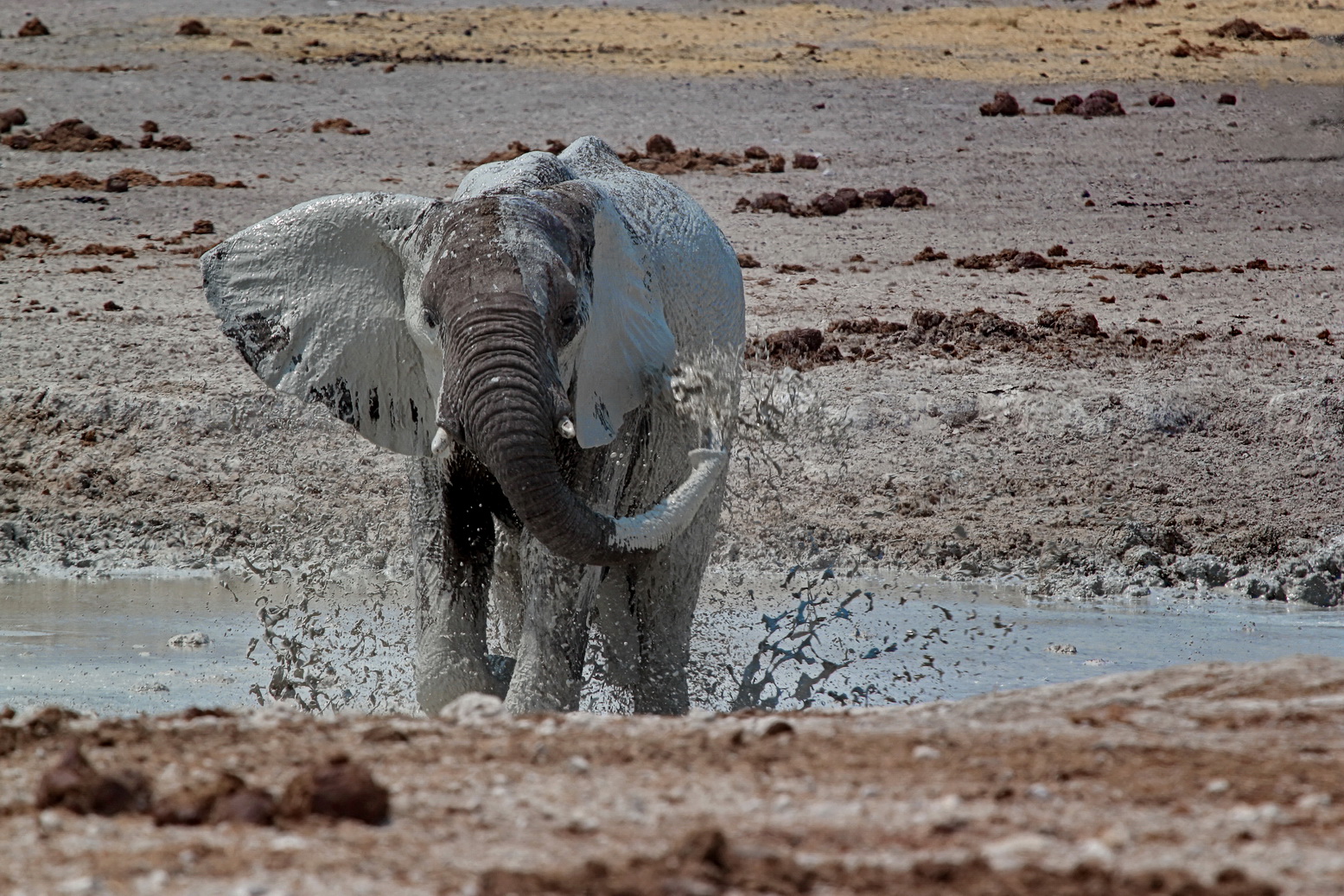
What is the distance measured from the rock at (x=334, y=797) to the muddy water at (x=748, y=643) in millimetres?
3404

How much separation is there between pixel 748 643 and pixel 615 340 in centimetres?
270

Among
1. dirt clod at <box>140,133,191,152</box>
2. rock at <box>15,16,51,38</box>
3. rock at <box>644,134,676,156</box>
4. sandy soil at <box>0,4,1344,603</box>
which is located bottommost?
sandy soil at <box>0,4,1344,603</box>

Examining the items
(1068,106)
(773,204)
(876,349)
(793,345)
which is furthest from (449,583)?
(1068,106)

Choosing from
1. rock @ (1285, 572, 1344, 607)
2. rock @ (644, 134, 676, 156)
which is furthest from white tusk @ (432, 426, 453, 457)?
rock @ (644, 134, 676, 156)

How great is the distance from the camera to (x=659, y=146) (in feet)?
52.9

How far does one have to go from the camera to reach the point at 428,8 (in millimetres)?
27141

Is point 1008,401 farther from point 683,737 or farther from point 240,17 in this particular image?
point 240,17

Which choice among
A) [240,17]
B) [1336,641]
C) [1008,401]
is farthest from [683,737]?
[240,17]

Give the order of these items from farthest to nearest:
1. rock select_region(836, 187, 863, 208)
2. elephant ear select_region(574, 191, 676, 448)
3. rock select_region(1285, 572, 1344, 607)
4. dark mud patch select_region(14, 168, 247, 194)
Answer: rock select_region(836, 187, 863, 208), dark mud patch select_region(14, 168, 247, 194), rock select_region(1285, 572, 1344, 607), elephant ear select_region(574, 191, 676, 448)

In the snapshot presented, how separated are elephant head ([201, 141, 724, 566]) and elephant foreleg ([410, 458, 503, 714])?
17 centimetres

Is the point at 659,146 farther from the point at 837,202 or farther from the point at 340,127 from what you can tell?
the point at 340,127

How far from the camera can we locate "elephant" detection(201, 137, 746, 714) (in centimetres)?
448

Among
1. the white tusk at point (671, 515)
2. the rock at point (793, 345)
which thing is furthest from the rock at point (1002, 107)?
the white tusk at point (671, 515)

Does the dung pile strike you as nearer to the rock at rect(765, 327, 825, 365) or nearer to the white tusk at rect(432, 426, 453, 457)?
the rock at rect(765, 327, 825, 365)
